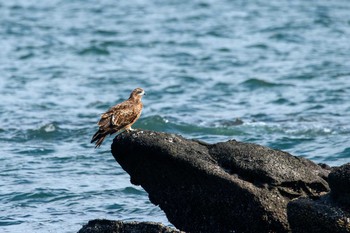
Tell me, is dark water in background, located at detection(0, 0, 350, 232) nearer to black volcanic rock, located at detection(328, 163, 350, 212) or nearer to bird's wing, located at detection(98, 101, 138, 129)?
bird's wing, located at detection(98, 101, 138, 129)

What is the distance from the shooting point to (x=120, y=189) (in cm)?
1459

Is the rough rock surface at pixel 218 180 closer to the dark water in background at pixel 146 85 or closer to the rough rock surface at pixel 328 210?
the rough rock surface at pixel 328 210

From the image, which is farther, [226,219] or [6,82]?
[6,82]

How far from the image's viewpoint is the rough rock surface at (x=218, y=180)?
10.2 metres

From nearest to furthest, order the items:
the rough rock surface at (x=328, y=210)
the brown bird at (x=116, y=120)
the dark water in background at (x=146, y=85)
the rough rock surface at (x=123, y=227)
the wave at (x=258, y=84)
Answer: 1. the rough rock surface at (x=328, y=210)
2. the rough rock surface at (x=123, y=227)
3. the brown bird at (x=116, y=120)
4. the dark water in background at (x=146, y=85)
5. the wave at (x=258, y=84)

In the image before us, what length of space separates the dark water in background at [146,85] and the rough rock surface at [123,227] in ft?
6.52

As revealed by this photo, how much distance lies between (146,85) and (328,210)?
15.3 meters

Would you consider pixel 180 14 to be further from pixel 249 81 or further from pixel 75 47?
pixel 249 81

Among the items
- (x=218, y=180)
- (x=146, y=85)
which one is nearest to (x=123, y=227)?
(x=218, y=180)

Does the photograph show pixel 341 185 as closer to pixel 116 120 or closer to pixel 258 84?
pixel 116 120

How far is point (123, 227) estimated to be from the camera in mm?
10352

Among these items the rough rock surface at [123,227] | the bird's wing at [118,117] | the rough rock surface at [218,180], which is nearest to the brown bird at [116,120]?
the bird's wing at [118,117]

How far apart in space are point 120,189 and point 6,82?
1181 cm

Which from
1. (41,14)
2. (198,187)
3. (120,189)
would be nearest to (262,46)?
(41,14)
